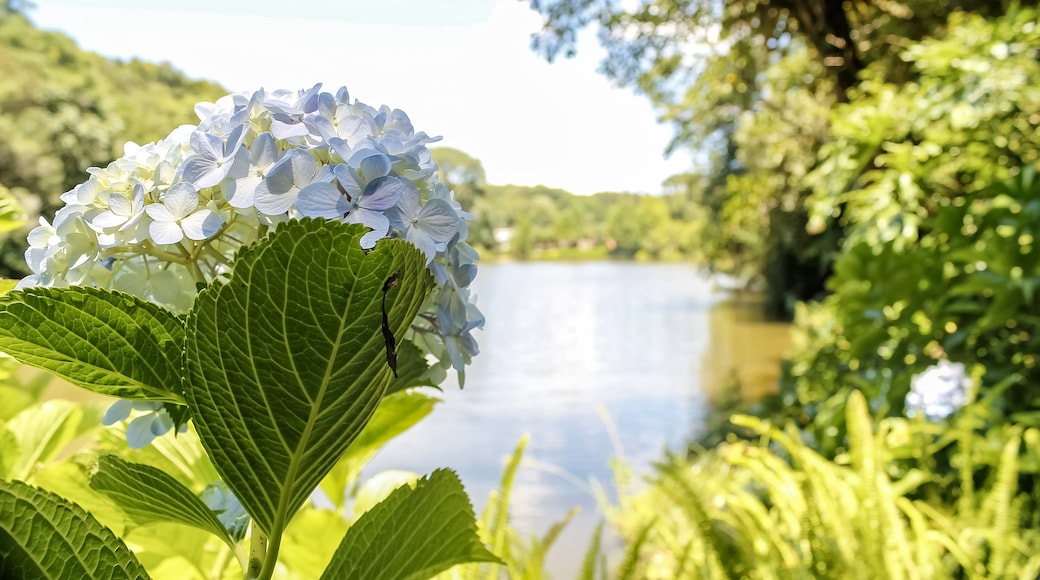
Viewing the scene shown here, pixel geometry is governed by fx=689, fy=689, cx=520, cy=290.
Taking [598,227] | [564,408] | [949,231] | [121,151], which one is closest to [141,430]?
[949,231]

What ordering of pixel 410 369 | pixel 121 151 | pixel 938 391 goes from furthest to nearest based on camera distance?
pixel 121 151
pixel 938 391
pixel 410 369

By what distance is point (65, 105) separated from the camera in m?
12.6

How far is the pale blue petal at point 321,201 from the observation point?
0.25 metres

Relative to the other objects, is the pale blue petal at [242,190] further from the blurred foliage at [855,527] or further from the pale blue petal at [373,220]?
the blurred foliage at [855,527]

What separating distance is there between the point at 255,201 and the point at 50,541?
126 mm

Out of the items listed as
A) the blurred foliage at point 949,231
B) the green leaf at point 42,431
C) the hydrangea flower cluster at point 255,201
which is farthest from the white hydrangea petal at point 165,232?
the blurred foliage at point 949,231

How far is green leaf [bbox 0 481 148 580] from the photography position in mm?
194

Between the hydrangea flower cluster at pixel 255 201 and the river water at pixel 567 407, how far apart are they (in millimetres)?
112

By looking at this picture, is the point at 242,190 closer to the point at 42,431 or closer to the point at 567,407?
the point at 42,431

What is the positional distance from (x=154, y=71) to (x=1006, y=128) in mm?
19038

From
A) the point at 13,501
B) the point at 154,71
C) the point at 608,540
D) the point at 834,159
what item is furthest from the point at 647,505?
the point at 154,71

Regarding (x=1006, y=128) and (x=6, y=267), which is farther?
(x=6, y=267)

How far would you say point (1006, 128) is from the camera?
149cm

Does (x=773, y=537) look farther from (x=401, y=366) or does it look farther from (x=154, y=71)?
(x=154, y=71)
